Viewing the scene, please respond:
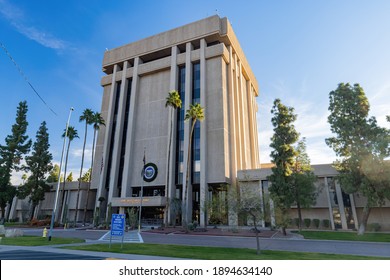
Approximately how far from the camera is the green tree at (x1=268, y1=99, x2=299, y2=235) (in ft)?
110

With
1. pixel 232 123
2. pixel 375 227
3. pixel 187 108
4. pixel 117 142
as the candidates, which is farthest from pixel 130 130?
pixel 375 227

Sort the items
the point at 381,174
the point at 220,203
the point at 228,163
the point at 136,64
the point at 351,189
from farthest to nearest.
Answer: the point at 136,64, the point at 228,163, the point at 351,189, the point at 381,174, the point at 220,203

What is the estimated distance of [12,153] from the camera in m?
58.2

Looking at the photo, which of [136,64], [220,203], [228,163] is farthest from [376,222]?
[136,64]

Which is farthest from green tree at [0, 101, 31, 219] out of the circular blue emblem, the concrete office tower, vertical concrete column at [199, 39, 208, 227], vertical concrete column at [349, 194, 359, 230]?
vertical concrete column at [349, 194, 359, 230]

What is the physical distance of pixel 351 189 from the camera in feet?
103

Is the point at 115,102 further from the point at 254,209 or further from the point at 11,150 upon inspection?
the point at 254,209

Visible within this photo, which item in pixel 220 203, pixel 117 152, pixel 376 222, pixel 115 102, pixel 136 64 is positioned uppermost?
pixel 136 64

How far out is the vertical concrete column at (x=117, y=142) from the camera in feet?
181

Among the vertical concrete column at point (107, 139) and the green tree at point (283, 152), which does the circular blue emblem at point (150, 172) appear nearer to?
the vertical concrete column at point (107, 139)

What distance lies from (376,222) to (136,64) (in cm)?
5976

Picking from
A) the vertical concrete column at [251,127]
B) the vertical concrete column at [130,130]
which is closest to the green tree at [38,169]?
the vertical concrete column at [130,130]

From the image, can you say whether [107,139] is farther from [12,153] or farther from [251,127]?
[251,127]

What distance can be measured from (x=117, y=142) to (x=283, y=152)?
39179 millimetres
